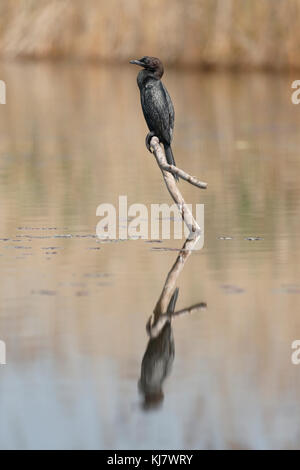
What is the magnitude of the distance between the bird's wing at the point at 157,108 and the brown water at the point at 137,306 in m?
Result: 0.85

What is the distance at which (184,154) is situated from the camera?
16.8 metres

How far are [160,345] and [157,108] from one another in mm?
3463

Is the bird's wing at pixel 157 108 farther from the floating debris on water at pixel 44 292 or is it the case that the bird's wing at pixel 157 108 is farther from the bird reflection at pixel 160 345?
the floating debris on water at pixel 44 292

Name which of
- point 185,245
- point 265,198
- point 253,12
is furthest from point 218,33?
point 185,245

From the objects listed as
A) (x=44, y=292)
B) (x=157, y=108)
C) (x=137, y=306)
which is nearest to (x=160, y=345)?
(x=137, y=306)

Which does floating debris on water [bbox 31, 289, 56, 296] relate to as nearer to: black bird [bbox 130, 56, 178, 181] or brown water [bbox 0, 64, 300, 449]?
brown water [bbox 0, 64, 300, 449]

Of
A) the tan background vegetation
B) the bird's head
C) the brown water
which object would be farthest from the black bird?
the tan background vegetation

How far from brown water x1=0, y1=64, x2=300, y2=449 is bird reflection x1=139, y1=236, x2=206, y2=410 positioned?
43mm

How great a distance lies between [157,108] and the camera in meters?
9.35

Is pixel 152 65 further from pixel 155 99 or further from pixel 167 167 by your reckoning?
pixel 167 167

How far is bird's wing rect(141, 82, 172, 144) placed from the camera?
932 centimetres

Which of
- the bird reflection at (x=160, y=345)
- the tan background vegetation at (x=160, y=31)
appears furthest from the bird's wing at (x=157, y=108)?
the tan background vegetation at (x=160, y=31)

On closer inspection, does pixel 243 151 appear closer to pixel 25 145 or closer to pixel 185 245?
pixel 25 145

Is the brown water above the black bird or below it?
below
